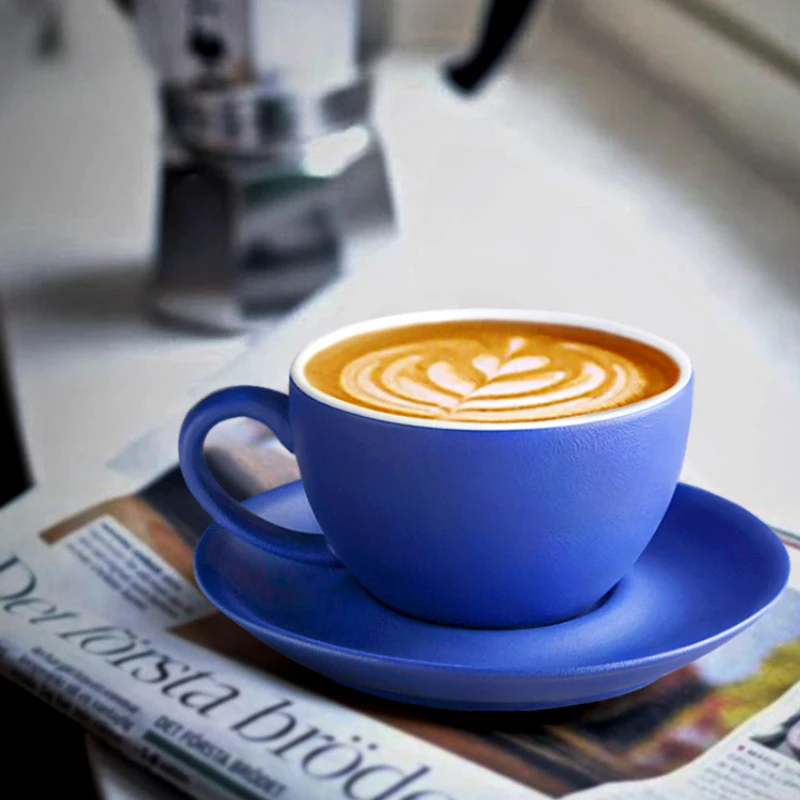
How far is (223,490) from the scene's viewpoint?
0.37m

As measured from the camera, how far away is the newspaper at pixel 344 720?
0.98ft

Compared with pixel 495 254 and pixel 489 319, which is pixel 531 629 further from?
pixel 495 254

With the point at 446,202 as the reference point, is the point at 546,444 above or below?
above

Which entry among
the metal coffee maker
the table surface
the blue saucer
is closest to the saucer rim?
the blue saucer

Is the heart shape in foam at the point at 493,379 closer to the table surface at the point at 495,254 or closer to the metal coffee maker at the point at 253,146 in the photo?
the table surface at the point at 495,254

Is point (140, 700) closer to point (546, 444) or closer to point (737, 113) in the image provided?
point (546, 444)

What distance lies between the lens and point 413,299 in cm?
69

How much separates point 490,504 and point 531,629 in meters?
0.04

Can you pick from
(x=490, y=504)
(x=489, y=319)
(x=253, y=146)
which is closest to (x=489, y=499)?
(x=490, y=504)

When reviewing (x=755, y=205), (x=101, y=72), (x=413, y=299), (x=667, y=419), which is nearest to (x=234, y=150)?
(x=413, y=299)

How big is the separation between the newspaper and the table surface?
136 mm

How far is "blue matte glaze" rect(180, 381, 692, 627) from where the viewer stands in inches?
12.5

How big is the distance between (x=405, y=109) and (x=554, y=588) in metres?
0.77

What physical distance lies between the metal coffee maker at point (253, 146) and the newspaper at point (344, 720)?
1.10ft
